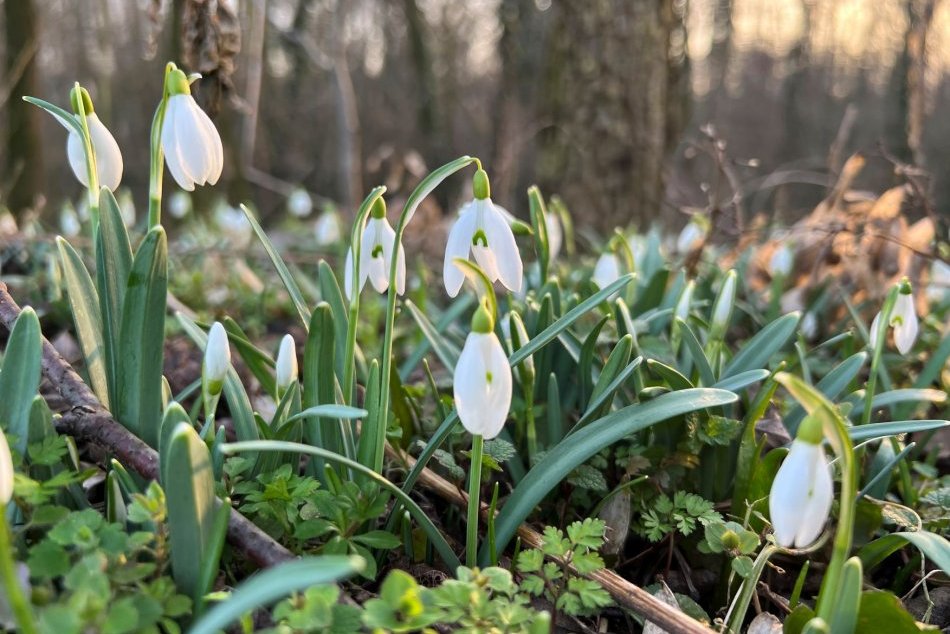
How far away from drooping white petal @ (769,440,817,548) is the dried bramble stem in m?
0.61

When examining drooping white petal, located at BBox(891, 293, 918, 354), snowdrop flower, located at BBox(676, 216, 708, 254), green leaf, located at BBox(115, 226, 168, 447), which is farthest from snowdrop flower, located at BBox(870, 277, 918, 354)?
snowdrop flower, located at BBox(676, 216, 708, 254)

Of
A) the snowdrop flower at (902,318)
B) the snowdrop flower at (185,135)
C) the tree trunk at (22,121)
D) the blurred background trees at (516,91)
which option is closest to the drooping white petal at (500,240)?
the snowdrop flower at (185,135)

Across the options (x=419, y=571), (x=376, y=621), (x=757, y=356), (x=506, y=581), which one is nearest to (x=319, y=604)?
(x=376, y=621)

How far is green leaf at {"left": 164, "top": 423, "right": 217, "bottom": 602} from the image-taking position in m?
0.94

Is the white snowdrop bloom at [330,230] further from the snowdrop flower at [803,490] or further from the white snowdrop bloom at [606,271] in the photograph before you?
the snowdrop flower at [803,490]

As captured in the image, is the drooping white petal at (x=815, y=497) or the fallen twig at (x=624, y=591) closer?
the drooping white petal at (x=815, y=497)

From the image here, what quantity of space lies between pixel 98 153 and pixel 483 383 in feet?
2.50

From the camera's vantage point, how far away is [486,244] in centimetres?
118

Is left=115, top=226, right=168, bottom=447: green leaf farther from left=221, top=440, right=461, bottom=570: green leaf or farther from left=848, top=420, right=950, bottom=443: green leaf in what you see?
left=848, top=420, right=950, bottom=443: green leaf

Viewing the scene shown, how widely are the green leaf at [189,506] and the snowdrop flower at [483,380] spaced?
318 mm

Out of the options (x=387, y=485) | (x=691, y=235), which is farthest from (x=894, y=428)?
(x=691, y=235)

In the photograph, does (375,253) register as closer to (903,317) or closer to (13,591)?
(13,591)

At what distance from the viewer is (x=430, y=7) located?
42.8ft

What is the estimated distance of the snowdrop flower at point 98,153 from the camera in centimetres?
125
